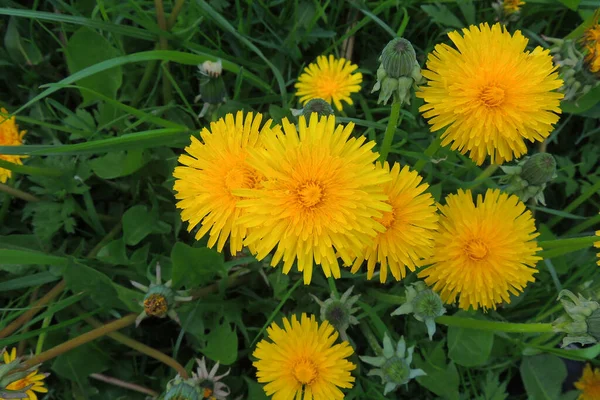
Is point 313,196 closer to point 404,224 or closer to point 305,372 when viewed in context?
point 404,224

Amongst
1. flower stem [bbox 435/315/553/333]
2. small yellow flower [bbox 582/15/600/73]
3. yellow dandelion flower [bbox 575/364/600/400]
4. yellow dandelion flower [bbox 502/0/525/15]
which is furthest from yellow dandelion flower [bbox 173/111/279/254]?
yellow dandelion flower [bbox 575/364/600/400]

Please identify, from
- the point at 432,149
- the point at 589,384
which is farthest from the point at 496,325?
the point at 589,384

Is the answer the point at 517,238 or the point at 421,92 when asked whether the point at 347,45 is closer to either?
the point at 421,92

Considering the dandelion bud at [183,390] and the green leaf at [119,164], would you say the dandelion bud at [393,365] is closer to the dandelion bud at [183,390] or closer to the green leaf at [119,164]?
the dandelion bud at [183,390]

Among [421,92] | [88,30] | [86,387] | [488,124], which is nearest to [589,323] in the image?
[488,124]

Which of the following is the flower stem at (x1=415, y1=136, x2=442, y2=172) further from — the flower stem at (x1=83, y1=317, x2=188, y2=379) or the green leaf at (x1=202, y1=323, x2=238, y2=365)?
the flower stem at (x1=83, y1=317, x2=188, y2=379)

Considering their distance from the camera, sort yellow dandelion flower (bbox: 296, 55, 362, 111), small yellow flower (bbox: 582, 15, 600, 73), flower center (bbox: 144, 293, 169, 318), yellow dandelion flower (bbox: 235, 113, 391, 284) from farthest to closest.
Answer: yellow dandelion flower (bbox: 296, 55, 362, 111), small yellow flower (bbox: 582, 15, 600, 73), flower center (bbox: 144, 293, 169, 318), yellow dandelion flower (bbox: 235, 113, 391, 284)
